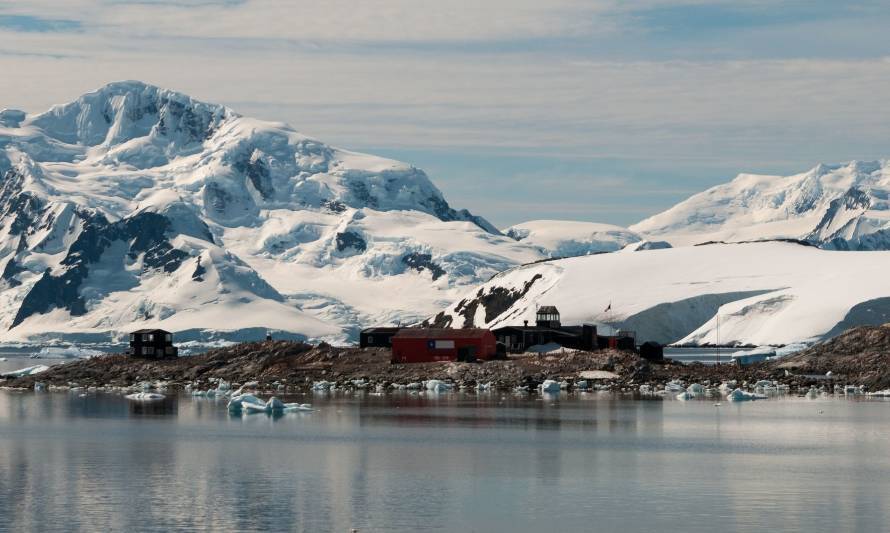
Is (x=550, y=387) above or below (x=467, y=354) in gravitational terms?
below

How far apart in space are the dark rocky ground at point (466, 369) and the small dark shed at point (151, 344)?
269cm

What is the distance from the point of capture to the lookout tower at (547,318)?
185 m

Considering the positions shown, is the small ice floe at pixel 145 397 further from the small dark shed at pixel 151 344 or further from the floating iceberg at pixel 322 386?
the small dark shed at pixel 151 344

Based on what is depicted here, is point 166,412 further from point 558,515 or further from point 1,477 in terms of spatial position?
point 558,515

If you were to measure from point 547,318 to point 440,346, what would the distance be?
125ft

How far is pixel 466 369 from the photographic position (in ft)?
481

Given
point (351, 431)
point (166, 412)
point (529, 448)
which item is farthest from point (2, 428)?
point (529, 448)

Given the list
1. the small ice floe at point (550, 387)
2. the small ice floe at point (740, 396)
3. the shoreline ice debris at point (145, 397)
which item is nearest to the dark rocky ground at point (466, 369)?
the small ice floe at point (550, 387)

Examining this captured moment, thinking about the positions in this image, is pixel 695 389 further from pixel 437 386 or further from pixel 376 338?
pixel 376 338

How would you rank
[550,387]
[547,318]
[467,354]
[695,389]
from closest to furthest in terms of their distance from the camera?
[695,389], [550,387], [467,354], [547,318]

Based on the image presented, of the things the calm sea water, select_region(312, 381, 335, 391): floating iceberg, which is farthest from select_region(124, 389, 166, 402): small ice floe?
the calm sea water

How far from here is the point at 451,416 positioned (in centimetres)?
10119

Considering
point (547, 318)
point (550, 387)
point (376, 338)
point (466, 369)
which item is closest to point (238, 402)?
point (550, 387)

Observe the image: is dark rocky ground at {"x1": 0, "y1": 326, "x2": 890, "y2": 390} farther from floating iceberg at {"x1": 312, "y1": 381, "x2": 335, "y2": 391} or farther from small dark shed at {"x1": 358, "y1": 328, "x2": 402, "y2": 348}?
small dark shed at {"x1": 358, "y1": 328, "x2": 402, "y2": 348}
